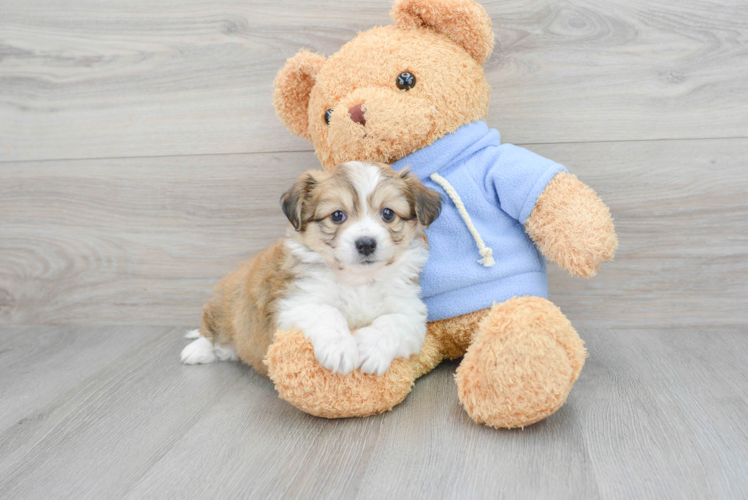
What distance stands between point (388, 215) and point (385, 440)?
1.85 ft

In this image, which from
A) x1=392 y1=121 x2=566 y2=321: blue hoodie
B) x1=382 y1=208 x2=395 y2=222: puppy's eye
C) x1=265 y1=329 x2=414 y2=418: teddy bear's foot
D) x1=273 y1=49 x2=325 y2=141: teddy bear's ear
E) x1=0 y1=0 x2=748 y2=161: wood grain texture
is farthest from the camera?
x1=0 y1=0 x2=748 y2=161: wood grain texture

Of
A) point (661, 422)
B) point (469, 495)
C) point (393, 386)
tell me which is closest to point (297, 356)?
point (393, 386)

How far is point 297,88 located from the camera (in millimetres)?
1772

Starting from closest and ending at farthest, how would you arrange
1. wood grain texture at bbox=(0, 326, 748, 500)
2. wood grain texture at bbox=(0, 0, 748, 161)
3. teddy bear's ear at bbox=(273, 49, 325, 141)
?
wood grain texture at bbox=(0, 326, 748, 500), teddy bear's ear at bbox=(273, 49, 325, 141), wood grain texture at bbox=(0, 0, 748, 161)

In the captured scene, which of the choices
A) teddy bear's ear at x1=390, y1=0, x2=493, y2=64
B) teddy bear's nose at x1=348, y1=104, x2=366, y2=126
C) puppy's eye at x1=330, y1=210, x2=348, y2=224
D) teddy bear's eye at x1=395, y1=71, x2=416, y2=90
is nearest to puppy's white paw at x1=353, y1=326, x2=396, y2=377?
puppy's eye at x1=330, y1=210, x2=348, y2=224

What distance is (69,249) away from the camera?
2330 mm

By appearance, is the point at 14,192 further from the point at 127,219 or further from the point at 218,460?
the point at 218,460

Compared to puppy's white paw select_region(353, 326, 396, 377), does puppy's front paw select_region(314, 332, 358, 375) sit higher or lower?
higher

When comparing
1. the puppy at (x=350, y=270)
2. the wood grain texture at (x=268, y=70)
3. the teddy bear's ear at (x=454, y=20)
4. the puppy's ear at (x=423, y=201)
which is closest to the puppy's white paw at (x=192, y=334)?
the puppy at (x=350, y=270)

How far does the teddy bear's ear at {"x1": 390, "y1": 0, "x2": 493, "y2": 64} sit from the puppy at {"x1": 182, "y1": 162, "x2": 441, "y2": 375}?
1.47 ft

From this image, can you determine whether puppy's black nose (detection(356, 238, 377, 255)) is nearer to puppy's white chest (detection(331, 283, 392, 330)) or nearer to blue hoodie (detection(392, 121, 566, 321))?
puppy's white chest (detection(331, 283, 392, 330))

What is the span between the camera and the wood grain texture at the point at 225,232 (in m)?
1.94

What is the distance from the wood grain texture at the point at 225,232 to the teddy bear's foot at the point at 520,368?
2.43ft

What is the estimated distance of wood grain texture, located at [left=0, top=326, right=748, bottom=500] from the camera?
44.3 inches
